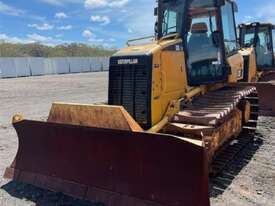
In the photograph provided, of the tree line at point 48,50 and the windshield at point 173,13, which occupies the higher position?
the tree line at point 48,50

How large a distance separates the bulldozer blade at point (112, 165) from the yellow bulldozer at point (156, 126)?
11mm

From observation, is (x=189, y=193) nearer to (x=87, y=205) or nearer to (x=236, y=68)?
(x=87, y=205)

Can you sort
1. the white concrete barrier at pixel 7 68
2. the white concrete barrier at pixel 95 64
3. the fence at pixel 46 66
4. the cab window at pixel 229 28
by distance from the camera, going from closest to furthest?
the cab window at pixel 229 28, the white concrete barrier at pixel 7 68, the fence at pixel 46 66, the white concrete barrier at pixel 95 64

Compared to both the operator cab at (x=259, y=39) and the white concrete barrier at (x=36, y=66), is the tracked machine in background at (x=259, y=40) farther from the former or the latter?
the white concrete barrier at (x=36, y=66)

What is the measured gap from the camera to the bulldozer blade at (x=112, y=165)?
4129 millimetres

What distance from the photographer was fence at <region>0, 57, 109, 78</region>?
29.7 m

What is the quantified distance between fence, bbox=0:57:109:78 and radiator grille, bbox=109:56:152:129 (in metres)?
25.5

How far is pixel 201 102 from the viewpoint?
19.4 ft

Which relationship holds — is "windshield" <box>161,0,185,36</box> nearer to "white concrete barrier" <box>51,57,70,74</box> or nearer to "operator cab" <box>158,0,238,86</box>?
"operator cab" <box>158,0,238,86</box>

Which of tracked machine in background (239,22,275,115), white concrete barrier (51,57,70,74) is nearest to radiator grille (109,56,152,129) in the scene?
tracked machine in background (239,22,275,115)

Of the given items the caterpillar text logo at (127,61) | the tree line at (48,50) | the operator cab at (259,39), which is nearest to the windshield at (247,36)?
the operator cab at (259,39)

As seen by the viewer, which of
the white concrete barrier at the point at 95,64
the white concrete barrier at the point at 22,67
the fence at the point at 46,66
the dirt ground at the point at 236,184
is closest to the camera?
the dirt ground at the point at 236,184

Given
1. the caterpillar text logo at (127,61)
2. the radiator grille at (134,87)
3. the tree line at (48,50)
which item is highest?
the tree line at (48,50)

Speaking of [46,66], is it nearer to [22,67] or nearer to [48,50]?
[22,67]
